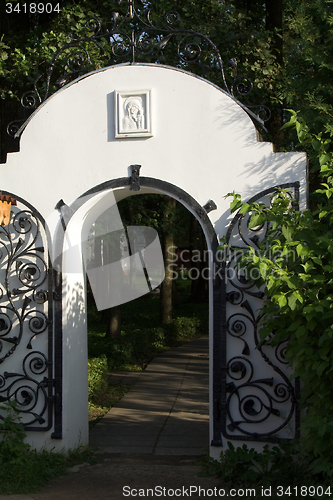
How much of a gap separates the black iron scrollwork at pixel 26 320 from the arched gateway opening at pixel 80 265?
0.61 ft

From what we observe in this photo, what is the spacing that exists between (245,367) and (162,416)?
290 cm

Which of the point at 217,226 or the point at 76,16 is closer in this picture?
the point at 217,226

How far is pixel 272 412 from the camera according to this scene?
492 centimetres

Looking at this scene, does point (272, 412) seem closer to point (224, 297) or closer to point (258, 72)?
point (224, 297)

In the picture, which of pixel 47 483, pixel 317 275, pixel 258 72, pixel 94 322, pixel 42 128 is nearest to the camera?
pixel 317 275

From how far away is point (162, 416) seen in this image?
24.6 ft

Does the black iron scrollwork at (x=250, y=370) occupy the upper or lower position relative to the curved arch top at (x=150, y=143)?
lower

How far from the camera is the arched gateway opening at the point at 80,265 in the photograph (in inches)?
204

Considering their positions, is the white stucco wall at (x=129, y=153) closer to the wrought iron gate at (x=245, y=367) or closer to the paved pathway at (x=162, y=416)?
the wrought iron gate at (x=245, y=367)

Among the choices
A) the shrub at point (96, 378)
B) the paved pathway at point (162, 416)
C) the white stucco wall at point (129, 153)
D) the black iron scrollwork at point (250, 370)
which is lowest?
the paved pathway at point (162, 416)

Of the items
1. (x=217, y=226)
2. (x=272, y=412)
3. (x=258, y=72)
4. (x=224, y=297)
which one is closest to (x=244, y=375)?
(x=272, y=412)

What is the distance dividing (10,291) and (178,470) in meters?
2.58

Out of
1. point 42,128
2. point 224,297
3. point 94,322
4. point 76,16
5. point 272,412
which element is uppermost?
point 76,16

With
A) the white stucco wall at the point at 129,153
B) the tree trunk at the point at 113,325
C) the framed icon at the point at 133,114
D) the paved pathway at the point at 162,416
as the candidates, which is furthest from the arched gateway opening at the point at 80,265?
the tree trunk at the point at 113,325
